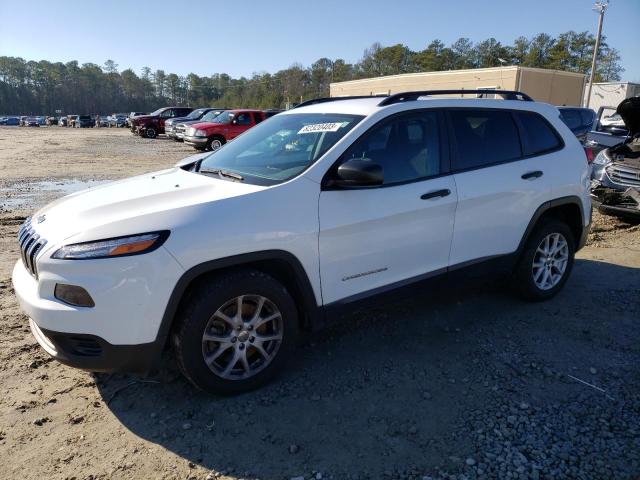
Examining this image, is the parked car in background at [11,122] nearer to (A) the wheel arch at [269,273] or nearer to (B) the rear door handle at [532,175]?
(A) the wheel arch at [269,273]

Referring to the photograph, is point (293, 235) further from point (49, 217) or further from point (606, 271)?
point (606, 271)

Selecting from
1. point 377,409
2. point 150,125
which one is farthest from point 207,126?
point 377,409

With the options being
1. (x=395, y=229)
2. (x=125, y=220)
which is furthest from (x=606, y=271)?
(x=125, y=220)

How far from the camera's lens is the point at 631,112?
7770mm

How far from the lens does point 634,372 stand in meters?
3.40

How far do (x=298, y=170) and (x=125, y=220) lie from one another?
1.12 meters

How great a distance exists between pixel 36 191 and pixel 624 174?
1089 centimetres

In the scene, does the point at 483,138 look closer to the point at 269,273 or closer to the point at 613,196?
the point at 269,273

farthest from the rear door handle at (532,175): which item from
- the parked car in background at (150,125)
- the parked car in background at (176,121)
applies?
the parked car in background at (150,125)

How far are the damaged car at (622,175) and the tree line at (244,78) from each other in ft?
248

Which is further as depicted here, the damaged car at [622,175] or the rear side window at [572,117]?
the rear side window at [572,117]

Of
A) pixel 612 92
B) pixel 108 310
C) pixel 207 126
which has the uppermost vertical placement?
pixel 612 92

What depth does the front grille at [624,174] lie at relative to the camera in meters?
7.20

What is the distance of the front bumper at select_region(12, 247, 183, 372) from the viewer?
8.23 ft
